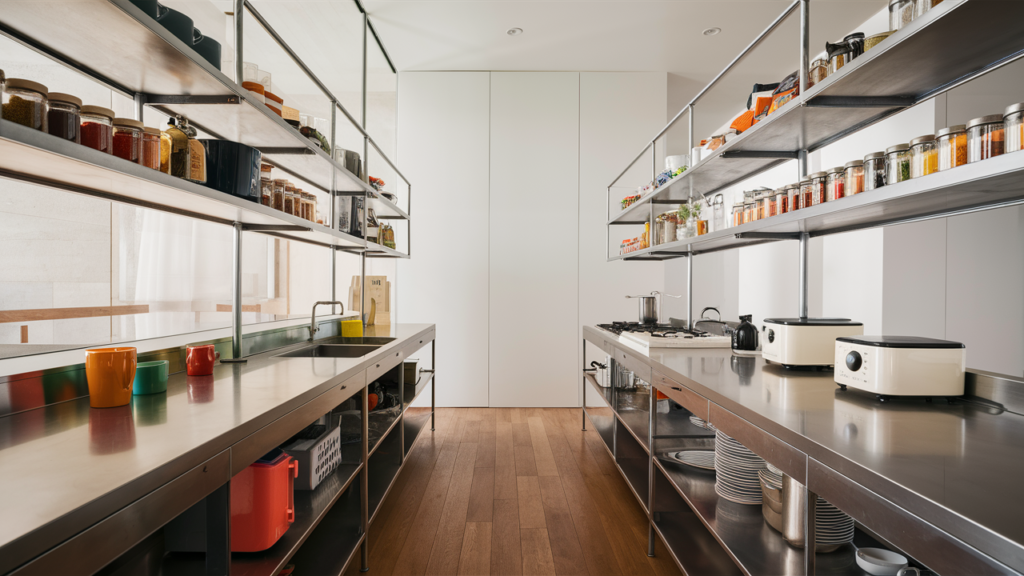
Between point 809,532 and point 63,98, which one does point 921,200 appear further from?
point 63,98

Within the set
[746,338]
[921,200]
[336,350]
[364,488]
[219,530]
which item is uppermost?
[921,200]

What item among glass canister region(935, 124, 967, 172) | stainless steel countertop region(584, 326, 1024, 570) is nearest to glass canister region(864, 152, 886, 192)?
glass canister region(935, 124, 967, 172)

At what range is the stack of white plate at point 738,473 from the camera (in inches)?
59.1

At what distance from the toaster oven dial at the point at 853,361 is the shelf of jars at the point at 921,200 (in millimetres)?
390

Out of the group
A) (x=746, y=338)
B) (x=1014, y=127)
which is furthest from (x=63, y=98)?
(x=746, y=338)

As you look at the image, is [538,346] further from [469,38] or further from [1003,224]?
[1003,224]

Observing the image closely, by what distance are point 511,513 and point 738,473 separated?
1193 millimetres

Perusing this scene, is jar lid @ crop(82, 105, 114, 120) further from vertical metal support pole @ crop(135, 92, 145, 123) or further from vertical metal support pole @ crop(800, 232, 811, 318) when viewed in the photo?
vertical metal support pole @ crop(800, 232, 811, 318)

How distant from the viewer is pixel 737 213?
6.63ft

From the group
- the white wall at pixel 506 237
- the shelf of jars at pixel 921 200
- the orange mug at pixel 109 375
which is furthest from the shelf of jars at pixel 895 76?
the white wall at pixel 506 237

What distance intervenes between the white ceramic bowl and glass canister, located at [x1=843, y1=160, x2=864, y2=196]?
92 cm

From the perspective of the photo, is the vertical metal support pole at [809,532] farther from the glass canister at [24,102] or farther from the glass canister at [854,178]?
the glass canister at [24,102]

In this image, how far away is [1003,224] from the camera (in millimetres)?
3350

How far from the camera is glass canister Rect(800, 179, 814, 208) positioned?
157cm
